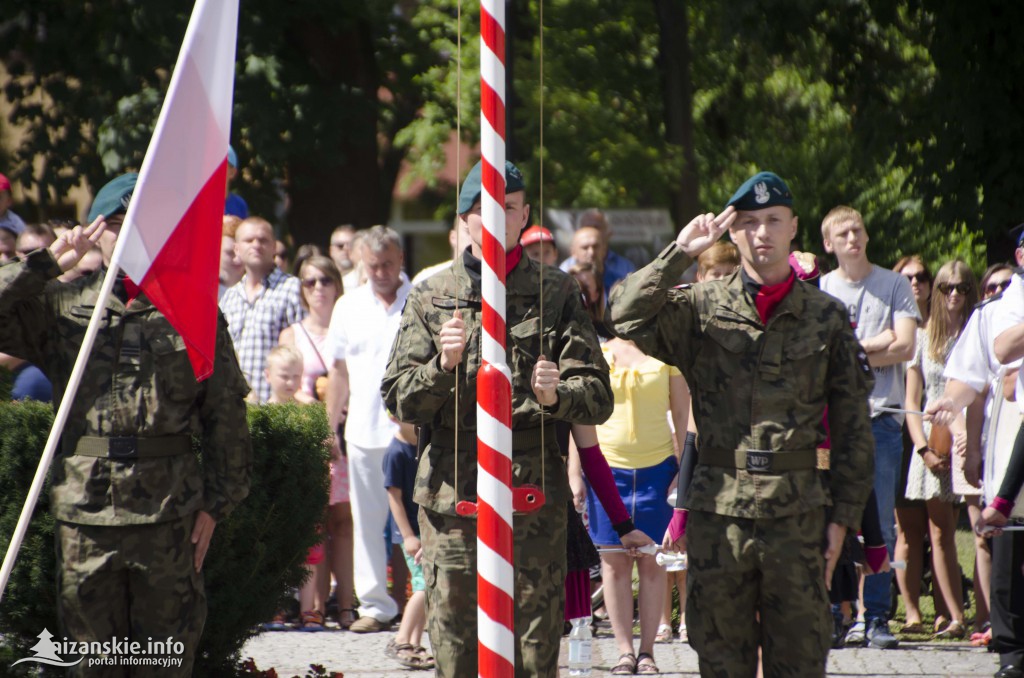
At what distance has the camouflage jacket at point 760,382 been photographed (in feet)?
17.8

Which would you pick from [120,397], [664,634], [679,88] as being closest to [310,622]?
[664,634]

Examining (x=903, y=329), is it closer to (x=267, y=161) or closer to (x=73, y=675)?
(x=73, y=675)

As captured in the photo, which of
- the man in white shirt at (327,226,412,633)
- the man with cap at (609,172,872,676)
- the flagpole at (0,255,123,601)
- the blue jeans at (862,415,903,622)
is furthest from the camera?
the man in white shirt at (327,226,412,633)

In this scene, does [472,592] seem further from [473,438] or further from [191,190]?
[191,190]

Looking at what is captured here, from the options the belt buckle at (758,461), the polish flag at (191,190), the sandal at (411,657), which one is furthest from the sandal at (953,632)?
the polish flag at (191,190)

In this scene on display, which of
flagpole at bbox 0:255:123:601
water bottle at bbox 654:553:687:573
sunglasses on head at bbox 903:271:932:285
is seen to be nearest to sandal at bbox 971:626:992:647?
water bottle at bbox 654:553:687:573

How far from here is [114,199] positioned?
567 centimetres

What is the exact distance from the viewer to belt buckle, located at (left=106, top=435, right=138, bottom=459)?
5.43 metres

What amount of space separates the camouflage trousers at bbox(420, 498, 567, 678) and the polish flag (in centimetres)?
110

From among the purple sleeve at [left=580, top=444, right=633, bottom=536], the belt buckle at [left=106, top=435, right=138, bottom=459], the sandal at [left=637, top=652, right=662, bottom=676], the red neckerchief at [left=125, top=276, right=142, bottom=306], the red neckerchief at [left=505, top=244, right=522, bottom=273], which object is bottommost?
the sandal at [left=637, top=652, right=662, bottom=676]

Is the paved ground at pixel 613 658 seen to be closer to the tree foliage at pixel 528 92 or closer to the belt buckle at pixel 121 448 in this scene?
the belt buckle at pixel 121 448

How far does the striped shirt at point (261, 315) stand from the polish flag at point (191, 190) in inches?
180

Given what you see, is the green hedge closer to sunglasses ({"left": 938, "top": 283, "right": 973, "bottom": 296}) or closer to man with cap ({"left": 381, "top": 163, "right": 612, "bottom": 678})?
man with cap ({"left": 381, "top": 163, "right": 612, "bottom": 678})

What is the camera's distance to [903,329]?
28.6ft
